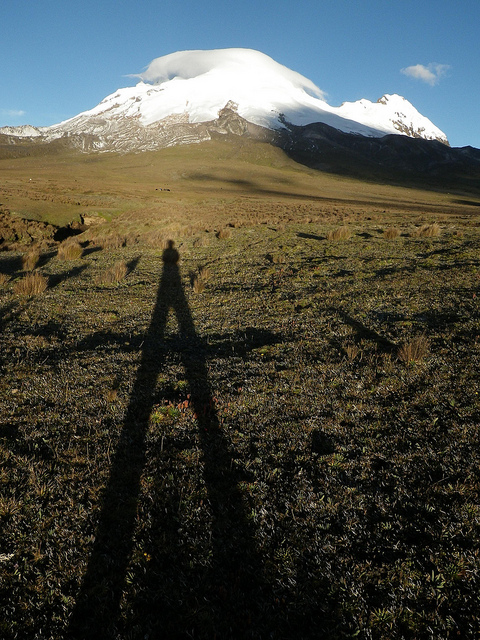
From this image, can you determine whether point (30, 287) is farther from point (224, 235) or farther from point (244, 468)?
point (224, 235)

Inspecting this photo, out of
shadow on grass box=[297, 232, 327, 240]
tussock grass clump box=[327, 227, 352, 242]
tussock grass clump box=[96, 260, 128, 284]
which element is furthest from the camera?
shadow on grass box=[297, 232, 327, 240]

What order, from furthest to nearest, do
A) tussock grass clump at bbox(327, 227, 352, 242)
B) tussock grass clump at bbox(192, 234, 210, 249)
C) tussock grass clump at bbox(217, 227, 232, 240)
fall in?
tussock grass clump at bbox(217, 227, 232, 240), tussock grass clump at bbox(192, 234, 210, 249), tussock grass clump at bbox(327, 227, 352, 242)

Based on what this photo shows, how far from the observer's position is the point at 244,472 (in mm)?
4949

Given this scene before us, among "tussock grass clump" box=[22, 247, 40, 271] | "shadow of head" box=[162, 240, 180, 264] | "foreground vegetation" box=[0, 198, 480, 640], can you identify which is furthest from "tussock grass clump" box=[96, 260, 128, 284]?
"tussock grass clump" box=[22, 247, 40, 271]

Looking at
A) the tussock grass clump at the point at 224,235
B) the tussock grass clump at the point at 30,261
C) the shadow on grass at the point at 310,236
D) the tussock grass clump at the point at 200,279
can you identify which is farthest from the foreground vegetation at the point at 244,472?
the tussock grass clump at the point at 224,235

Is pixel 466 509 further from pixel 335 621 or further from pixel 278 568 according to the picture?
pixel 278 568

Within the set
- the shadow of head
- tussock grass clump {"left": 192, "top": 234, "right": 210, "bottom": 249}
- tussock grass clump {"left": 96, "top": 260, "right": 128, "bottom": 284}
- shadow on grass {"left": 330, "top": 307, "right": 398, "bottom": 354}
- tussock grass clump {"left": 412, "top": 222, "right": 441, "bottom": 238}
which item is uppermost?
tussock grass clump {"left": 412, "top": 222, "right": 441, "bottom": 238}

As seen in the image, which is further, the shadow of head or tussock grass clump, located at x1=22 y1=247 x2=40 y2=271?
the shadow of head

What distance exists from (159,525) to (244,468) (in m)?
1.46

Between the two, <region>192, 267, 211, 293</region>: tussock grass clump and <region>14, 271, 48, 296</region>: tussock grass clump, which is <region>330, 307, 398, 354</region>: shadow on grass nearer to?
<region>192, 267, 211, 293</region>: tussock grass clump

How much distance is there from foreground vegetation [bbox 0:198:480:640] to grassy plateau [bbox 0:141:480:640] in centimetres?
2

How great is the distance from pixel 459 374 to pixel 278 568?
5.49 m

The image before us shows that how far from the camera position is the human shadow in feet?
10.5

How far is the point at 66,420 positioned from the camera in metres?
5.98
